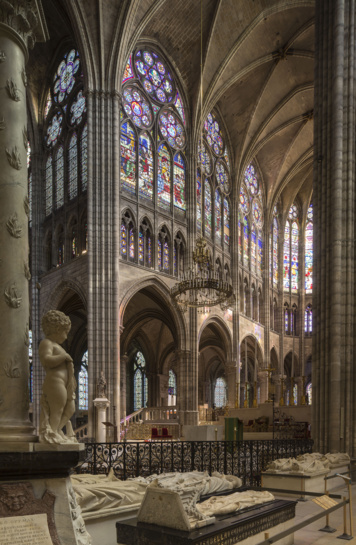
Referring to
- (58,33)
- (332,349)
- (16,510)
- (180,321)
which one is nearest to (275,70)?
(58,33)

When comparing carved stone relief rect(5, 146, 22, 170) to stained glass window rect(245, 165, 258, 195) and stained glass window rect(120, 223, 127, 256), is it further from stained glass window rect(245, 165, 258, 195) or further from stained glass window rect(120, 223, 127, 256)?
stained glass window rect(245, 165, 258, 195)

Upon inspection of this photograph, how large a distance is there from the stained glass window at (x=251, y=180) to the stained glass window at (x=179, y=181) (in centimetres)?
870

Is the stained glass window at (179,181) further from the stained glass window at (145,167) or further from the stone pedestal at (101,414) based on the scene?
the stone pedestal at (101,414)

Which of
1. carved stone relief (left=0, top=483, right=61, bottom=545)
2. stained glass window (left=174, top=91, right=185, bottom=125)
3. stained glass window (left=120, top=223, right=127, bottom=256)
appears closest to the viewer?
carved stone relief (left=0, top=483, right=61, bottom=545)

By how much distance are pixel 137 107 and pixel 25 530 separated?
2329 centimetres

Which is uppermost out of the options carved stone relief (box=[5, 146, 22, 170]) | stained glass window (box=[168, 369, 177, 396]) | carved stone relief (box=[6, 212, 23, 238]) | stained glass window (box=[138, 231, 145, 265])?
stained glass window (box=[138, 231, 145, 265])

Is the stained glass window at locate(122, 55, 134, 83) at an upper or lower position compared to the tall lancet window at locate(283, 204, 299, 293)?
upper

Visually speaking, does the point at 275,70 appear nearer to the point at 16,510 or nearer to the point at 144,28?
the point at 144,28

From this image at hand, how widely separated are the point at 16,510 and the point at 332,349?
987 centimetres

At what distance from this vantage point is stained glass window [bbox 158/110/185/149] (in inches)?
1034

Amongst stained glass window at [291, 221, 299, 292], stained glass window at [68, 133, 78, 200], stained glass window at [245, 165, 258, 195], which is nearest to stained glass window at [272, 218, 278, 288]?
stained glass window at [291, 221, 299, 292]

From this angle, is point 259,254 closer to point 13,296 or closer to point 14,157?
point 14,157

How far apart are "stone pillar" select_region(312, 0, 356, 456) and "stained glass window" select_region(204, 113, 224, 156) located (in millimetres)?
15874

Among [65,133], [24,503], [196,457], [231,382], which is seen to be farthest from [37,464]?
[231,382]
